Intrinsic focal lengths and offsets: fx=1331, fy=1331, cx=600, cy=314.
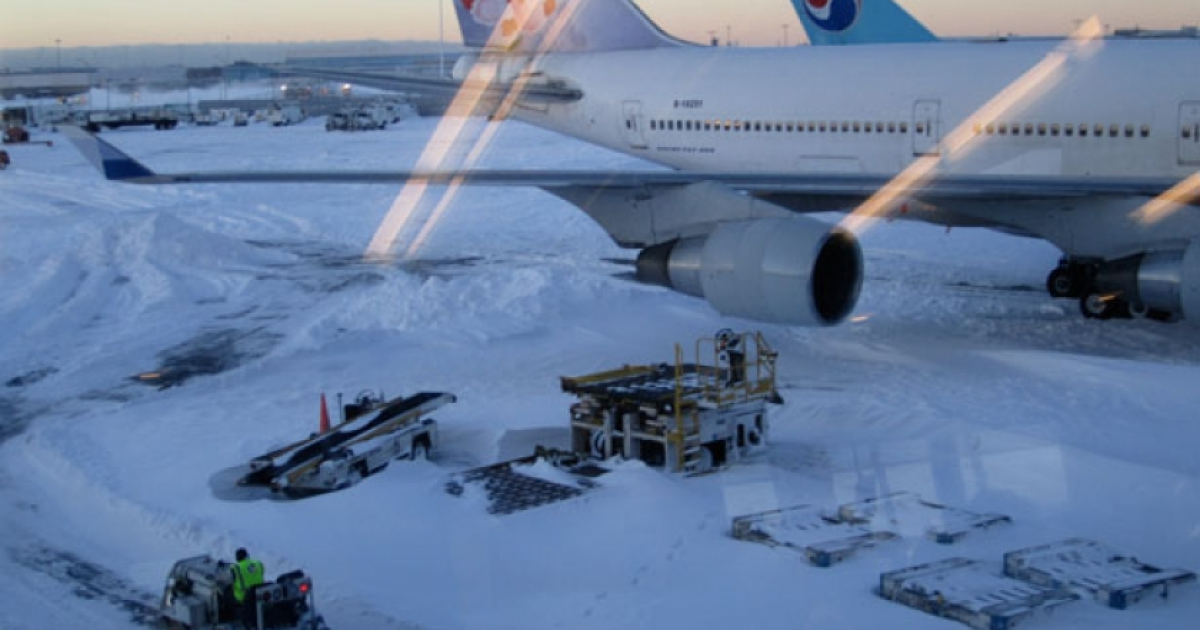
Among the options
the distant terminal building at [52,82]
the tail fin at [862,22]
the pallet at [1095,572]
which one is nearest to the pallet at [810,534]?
the pallet at [1095,572]

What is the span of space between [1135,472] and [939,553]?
8.35 feet

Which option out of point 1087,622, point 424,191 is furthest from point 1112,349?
point 424,191

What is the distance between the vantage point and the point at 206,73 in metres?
102

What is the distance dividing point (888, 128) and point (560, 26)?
24.5ft

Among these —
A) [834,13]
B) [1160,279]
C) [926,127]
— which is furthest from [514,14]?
[1160,279]

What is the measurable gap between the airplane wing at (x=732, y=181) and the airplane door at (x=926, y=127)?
4.70 ft

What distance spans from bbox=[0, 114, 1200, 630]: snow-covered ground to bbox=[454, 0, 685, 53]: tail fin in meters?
3.68

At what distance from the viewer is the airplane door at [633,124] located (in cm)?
2120

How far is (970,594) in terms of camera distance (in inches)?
321

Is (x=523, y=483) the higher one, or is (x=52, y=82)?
(x=52, y=82)

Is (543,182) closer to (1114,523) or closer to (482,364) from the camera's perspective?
(482,364)

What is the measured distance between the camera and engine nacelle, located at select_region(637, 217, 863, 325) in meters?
13.1

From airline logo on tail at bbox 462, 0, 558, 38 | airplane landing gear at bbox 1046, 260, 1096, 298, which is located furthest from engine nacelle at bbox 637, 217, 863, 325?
airline logo on tail at bbox 462, 0, 558, 38

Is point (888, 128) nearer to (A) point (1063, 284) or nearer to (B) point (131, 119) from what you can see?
(A) point (1063, 284)
